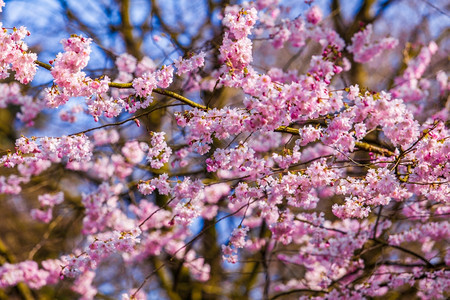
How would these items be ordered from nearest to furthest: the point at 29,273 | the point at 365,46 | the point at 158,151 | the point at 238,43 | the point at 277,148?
the point at 238,43 < the point at 158,151 < the point at 277,148 < the point at 365,46 < the point at 29,273

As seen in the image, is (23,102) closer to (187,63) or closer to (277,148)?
(277,148)

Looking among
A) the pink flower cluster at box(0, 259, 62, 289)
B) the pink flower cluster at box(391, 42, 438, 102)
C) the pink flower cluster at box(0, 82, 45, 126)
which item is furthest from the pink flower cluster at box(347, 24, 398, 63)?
the pink flower cluster at box(0, 259, 62, 289)

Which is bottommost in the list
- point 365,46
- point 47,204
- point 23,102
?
point 47,204

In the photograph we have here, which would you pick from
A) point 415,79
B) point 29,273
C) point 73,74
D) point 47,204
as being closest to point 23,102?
point 47,204

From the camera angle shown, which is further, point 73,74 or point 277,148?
point 277,148

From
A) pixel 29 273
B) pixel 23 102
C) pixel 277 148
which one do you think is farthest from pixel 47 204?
pixel 277 148

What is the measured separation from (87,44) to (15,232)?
849 cm

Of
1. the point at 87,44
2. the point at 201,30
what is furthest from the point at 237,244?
the point at 201,30

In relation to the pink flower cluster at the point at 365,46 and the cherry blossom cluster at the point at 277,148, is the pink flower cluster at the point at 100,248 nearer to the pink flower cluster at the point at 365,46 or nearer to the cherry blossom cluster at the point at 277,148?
the cherry blossom cluster at the point at 277,148

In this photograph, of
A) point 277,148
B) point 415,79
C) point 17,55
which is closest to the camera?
point 17,55

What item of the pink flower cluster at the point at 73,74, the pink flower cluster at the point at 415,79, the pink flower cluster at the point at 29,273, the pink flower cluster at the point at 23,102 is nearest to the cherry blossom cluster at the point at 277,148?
the pink flower cluster at the point at 73,74

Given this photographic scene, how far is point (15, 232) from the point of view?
33.1ft

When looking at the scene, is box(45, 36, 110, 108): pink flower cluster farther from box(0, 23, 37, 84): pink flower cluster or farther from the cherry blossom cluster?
box(0, 23, 37, 84): pink flower cluster

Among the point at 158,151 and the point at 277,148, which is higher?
the point at 277,148
